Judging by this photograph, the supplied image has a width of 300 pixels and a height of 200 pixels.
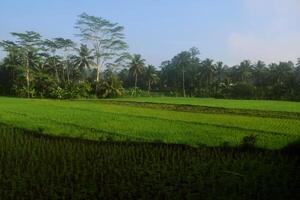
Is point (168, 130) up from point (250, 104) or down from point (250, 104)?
down

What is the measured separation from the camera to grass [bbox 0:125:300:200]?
5855mm

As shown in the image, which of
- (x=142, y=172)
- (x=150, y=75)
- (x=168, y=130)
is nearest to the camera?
(x=142, y=172)

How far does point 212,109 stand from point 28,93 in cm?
2283

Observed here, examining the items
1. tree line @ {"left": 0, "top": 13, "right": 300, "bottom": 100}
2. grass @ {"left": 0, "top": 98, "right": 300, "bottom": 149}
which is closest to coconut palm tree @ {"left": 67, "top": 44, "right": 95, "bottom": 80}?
tree line @ {"left": 0, "top": 13, "right": 300, "bottom": 100}

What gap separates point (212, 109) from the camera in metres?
23.6

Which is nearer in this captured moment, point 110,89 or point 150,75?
point 110,89

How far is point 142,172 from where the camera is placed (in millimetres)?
7102

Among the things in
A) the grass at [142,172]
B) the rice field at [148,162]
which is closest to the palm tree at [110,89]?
the rice field at [148,162]

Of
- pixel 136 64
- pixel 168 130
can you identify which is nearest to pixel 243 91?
pixel 136 64

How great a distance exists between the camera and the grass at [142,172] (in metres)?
5.86

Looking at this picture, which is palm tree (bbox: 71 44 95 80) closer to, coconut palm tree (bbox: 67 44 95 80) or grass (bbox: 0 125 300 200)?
coconut palm tree (bbox: 67 44 95 80)

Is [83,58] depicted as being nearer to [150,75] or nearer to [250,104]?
[150,75]

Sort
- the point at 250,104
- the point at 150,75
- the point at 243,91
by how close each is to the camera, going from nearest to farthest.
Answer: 1. the point at 250,104
2. the point at 243,91
3. the point at 150,75

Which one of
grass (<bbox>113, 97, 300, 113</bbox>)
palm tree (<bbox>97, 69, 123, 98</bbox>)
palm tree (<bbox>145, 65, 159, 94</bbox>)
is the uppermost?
palm tree (<bbox>145, 65, 159, 94</bbox>)
